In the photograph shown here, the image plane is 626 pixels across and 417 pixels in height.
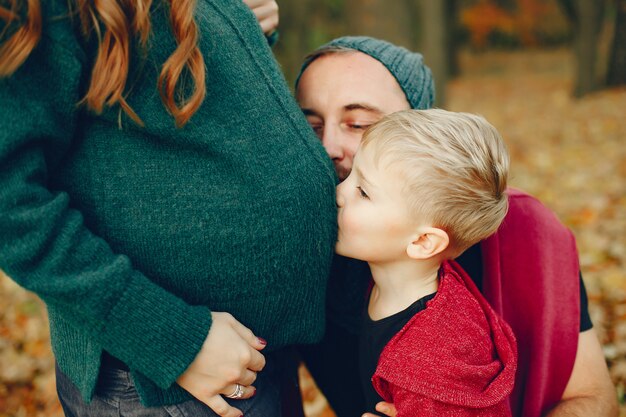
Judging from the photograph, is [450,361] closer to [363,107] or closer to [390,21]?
[363,107]

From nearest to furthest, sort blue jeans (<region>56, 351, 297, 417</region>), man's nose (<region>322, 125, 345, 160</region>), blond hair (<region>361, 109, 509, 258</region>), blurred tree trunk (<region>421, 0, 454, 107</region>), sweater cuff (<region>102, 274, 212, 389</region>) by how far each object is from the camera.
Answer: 1. sweater cuff (<region>102, 274, 212, 389</region>)
2. blue jeans (<region>56, 351, 297, 417</region>)
3. blond hair (<region>361, 109, 509, 258</region>)
4. man's nose (<region>322, 125, 345, 160</region>)
5. blurred tree trunk (<region>421, 0, 454, 107</region>)

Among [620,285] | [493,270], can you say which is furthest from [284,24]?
[493,270]

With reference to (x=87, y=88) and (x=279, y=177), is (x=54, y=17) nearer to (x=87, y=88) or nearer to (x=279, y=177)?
(x=87, y=88)

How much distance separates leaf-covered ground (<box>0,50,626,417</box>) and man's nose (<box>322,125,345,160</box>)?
1.85m

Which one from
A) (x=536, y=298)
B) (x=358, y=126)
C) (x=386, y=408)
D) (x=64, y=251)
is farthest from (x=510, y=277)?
(x=64, y=251)

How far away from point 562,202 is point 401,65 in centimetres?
426

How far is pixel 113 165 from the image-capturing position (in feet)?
4.67

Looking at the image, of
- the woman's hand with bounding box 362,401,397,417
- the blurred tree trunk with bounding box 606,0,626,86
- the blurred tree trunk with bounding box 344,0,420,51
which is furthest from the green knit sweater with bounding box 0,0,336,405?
the blurred tree trunk with bounding box 606,0,626,86

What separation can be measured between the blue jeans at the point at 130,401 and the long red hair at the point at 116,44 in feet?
2.32

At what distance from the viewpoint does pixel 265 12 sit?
79.0 inches

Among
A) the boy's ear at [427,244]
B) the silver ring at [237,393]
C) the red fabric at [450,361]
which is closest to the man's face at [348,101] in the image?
the boy's ear at [427,244]

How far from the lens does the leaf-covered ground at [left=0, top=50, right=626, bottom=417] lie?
357 cm

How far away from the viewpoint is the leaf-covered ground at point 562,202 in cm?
357

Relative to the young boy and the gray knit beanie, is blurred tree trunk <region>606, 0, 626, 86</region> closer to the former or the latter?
the gray knit beanie
